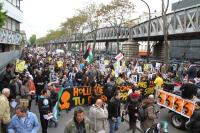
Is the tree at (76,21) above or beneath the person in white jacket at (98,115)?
above

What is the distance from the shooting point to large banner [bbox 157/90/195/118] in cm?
1236

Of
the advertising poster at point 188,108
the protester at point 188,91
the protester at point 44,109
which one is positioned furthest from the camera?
the protester at point 188,91

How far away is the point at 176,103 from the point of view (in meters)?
13.2

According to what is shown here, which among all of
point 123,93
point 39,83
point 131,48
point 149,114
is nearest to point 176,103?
point 123,93

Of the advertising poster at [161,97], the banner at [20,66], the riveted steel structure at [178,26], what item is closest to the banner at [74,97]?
the advertising poster at [161,97]

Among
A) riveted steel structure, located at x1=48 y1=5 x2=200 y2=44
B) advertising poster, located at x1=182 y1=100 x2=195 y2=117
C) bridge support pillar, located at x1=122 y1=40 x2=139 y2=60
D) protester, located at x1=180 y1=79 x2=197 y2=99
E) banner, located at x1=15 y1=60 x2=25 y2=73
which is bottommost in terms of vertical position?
advertising poster, located at x1=182 y1=100 x2=195 y2=117

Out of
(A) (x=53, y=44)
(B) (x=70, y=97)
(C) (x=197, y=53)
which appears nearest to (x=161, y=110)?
(B) (x=70, y=97)

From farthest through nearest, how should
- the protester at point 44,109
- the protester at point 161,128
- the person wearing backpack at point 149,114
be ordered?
1. the protester at point 44,109
2. the person wearing backpack at point 149,114
3. the protester at point 161,128

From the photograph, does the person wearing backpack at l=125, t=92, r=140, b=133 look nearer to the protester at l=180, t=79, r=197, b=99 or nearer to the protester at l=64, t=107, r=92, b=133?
the protester at l=180, t=79, r=197, b=99

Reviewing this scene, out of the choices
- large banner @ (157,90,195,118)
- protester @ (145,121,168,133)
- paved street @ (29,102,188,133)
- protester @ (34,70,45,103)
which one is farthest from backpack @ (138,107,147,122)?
protester @ (34,70,45,103)

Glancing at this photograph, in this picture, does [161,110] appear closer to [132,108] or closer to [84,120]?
[132,108]

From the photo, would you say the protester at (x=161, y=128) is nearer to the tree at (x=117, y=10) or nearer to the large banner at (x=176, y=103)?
the large banner at (x=176, y=103)

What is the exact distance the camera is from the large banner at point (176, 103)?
487 inches

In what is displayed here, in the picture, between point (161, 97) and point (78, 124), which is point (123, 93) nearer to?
point (161, 97)
